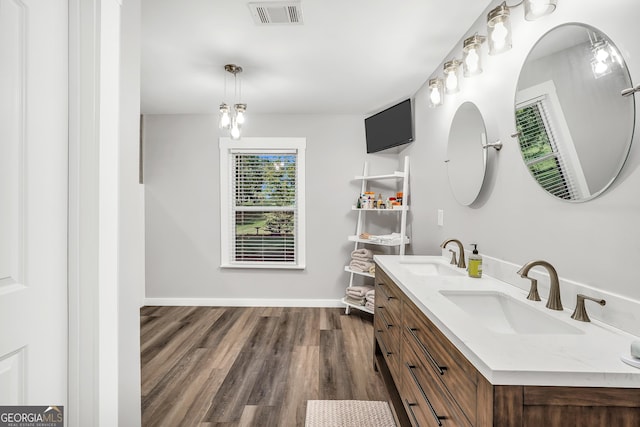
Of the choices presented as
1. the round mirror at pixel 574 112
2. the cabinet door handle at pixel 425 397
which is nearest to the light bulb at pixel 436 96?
the round mirror at pixel 574 112

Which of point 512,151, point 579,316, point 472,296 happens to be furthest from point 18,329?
point 512,151

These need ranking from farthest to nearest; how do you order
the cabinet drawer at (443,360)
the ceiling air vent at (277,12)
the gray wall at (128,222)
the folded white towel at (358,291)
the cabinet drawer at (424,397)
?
1. the folded white towel at (358,291)
2. the ceiling air vent at (277,12)
3. the gray wall at (128,222)
4. the cabinet drawer at (424,397)
5. the cabinet drawer at (443,360)

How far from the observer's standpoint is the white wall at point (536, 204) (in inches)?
39.4

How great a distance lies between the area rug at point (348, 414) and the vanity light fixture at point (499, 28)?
203 cm

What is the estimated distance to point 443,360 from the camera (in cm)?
103

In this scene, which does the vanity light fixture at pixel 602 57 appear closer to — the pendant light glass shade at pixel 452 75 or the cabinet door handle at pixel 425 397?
the pendant light glass shade at pixel 452 75

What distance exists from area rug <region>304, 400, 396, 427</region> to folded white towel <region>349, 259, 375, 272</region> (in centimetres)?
164

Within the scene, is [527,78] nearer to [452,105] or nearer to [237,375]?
[452,105]

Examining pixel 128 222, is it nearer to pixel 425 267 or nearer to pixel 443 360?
pixel 443 360

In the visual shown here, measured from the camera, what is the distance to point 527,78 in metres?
1.42

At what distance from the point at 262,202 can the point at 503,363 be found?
3.47 meters

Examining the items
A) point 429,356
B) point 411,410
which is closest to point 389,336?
point 411,410

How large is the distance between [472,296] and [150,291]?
3888mm

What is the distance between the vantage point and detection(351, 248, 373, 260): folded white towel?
11.7 ft
